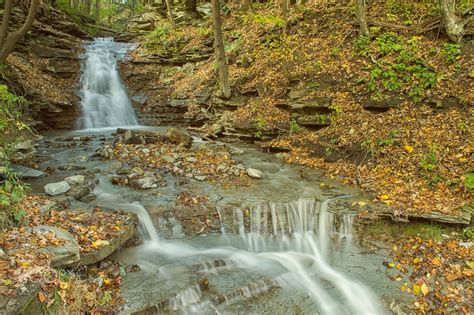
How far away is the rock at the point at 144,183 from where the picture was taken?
7.30 meters

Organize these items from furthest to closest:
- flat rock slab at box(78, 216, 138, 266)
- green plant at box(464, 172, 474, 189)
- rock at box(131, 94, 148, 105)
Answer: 1. rock at box(131, 94, 148, 105)
2. green plant at box(464, 172, 474, 189)
3. flat rock slab at box(78, 216, 138, 266)

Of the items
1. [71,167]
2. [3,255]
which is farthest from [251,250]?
[71,167]

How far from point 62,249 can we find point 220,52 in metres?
9.59

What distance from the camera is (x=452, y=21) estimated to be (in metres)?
9.16

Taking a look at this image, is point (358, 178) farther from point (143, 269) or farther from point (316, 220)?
point (143, 269)

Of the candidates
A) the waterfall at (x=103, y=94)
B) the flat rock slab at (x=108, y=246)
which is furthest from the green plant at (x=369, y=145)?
the waterfall at (x=103, y=94)

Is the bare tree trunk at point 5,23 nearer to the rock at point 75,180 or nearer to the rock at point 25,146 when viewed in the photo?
the rock at point 25,146

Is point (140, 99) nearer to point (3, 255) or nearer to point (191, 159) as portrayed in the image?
point (191, 159)

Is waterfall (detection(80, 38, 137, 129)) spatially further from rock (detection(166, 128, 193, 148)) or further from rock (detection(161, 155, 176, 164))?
→ rock (detection(161, 155, 176, 164))

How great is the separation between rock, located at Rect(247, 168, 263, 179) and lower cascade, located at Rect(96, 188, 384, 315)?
164 centimetres

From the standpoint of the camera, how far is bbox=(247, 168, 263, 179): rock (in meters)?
8.20

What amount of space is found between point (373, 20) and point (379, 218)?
26.6ft

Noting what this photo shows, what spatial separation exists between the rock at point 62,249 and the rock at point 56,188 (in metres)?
2.07

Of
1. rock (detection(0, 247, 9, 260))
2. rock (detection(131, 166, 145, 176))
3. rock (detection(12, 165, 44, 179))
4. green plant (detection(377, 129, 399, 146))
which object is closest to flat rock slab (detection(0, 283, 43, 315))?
→ rock (detection(0, 247, 9, 260))
